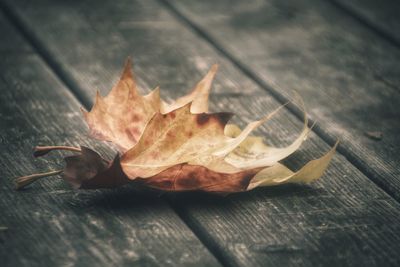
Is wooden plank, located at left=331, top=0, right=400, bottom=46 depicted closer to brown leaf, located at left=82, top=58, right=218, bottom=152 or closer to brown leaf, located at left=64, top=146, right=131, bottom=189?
brown leaf, located at left=82, top=58, right=218, bottom=152

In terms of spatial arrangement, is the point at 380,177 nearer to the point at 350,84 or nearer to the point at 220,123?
the point at 220,123

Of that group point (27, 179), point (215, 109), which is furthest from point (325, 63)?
point (27, 179)

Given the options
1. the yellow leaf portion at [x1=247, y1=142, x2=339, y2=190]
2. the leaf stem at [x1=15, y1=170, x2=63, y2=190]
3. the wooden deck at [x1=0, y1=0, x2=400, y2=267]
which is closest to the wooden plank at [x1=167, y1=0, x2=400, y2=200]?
the wooden deck at [x1=0, y1=0, x2=400, y2=267]

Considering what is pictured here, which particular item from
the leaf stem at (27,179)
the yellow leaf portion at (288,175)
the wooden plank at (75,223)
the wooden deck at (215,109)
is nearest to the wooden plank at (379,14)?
the wooden deck at (215,109)

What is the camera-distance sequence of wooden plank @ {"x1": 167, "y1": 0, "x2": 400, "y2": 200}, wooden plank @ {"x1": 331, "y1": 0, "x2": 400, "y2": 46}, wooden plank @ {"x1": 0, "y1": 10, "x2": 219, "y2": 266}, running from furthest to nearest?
wooden plank @ {"x1": 331, "y1": 0, "x2": 400, "y2": 46}, wooden plank @ {"x1": 167, "y1": 0, "x2": 400, "y2": 200}, wooden plank @ {"x1": 0, "y1": 10, "x2": 219, "y2": 266}

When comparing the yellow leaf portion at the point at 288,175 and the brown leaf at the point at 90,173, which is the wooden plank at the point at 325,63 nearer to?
the yellow leaf portion at the point at 288,175

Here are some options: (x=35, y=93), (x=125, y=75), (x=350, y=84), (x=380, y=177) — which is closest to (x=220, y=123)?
(x=125, y=75)

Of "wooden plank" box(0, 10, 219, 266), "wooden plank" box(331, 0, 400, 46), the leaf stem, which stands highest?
"wooden plank" box(331, 0, 400, 46)
